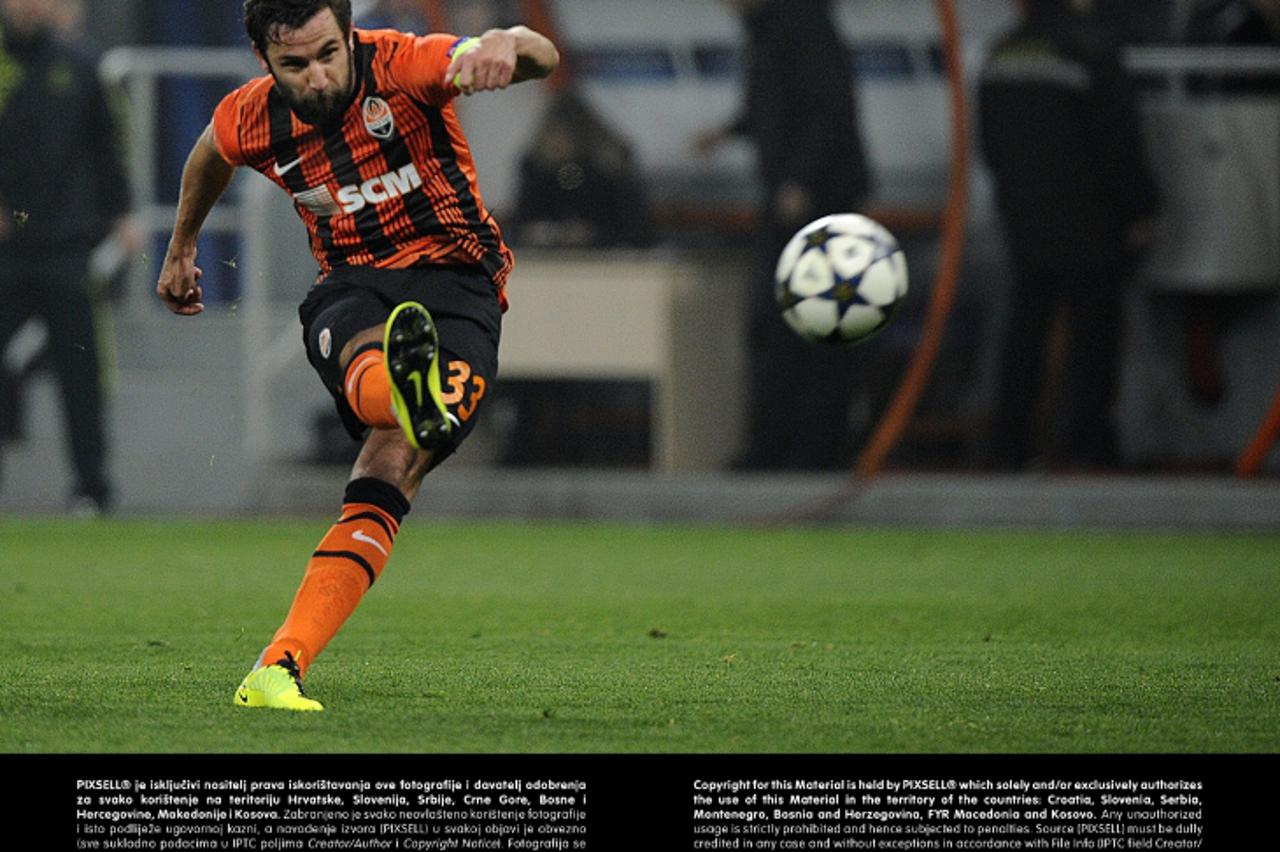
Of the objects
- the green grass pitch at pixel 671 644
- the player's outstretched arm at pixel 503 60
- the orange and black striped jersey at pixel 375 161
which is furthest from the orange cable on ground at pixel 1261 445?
the player's outstretched arm at pixel 503 60

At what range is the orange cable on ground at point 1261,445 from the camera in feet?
38.2

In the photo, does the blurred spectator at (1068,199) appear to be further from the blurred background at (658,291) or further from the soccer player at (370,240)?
the soccer player at (370,240)

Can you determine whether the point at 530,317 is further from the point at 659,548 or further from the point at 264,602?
the point at 264,602

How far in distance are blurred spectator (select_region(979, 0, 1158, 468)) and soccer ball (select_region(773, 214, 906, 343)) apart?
4.69 metres

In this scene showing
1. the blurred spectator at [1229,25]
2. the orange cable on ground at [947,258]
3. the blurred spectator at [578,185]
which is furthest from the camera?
Answer: the blurred spectator at [578,185]

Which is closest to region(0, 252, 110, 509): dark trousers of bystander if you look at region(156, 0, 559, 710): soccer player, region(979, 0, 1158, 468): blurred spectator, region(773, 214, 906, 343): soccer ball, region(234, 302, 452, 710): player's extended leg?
region(979, 0, 1158, 468): blurred spectator

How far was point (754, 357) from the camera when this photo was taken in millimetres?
13016

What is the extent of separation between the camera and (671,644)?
6770 millimetres

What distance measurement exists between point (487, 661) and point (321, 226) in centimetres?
130

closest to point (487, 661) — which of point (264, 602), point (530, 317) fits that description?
point (264, 602)

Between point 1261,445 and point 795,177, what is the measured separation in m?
2.87

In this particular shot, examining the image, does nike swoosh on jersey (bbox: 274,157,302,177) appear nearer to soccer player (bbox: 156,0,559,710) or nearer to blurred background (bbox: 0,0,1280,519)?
soccer player (bbox: 156,0,559,710)

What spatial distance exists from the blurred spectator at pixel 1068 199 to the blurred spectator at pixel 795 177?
82 cm

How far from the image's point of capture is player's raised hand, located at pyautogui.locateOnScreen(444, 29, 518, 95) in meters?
5.09
